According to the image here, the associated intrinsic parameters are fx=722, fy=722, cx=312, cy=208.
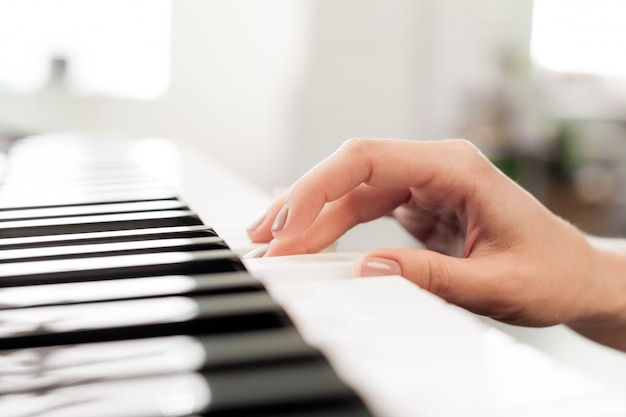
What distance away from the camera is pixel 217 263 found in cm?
37

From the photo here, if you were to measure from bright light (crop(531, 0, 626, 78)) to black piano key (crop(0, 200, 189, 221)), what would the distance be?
3.57m

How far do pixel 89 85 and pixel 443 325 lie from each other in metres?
3.85

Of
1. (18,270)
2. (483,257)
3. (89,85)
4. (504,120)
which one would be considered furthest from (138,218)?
(89,85)

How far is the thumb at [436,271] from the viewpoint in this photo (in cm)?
41

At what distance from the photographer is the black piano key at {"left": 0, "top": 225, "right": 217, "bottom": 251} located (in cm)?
44

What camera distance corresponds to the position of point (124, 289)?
1.08 ft

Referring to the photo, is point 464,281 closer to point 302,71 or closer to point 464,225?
point 464,225

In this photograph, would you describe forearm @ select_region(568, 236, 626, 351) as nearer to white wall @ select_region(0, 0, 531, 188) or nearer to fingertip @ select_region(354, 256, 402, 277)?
fingertip @ select_region(354, 256, 402, 277)

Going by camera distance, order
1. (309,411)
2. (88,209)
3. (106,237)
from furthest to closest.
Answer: (88,209) → (106,237) → (309,411)

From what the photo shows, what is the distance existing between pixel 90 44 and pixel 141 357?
A: 3825 mm

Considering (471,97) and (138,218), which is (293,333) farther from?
(471,97)

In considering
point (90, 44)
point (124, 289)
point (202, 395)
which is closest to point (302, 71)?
point (90, 44)

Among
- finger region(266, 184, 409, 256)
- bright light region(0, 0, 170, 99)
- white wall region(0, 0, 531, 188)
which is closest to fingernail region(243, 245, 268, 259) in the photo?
finger region(266, 184, 409, 256)

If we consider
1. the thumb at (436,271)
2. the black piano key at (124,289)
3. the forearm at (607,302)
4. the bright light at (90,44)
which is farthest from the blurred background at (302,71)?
the black piano key at (124,289)
